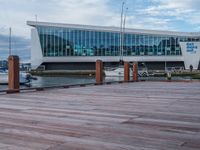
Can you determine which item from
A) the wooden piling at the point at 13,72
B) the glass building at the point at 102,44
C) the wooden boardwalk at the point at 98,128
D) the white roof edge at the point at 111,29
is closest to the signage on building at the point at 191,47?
the glass building at the point at 102,44

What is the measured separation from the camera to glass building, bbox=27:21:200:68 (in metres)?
69.8

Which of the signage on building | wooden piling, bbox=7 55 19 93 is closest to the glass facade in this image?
the signage on building

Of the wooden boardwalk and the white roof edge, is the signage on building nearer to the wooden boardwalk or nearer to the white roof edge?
the white roof edge

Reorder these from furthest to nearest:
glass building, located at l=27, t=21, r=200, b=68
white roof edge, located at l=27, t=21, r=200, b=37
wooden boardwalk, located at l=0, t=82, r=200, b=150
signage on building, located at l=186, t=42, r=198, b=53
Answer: glass building, located at l=27, t=21, r=200, b=68 → white roof edge, located at l=27, t=21, r=200, b=37 → signage on building, located at l=186, t=42, r=198, b=53 → wooden boardwalk, located at l=0, t=82, r=200, b=150

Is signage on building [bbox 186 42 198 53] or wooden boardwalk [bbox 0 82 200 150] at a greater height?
signage on building [bbox 186 42 198 53]

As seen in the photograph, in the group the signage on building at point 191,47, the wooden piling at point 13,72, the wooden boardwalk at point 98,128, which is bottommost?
the wooden boardwalk at point 98,128

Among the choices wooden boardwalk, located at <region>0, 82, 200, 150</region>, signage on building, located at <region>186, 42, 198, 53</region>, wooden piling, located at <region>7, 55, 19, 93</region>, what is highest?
signage on building, located at <region>186, 42, 198, 53</region>

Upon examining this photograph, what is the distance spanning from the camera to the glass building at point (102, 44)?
229 ft

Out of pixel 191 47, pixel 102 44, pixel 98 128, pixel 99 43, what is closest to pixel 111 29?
pixel 102 44

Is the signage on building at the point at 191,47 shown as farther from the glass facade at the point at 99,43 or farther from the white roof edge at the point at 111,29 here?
the white roof edge at the point at 111,29

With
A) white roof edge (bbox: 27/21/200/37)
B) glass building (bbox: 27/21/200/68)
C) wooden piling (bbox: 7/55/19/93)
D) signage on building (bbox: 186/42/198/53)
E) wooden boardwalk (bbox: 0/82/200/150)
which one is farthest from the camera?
glass building (bbox: 27/21/200/68)

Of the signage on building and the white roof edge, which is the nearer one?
the signage on building

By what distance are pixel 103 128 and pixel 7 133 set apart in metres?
1.34

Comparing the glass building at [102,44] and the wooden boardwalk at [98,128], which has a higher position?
the glass building at [102,44]
